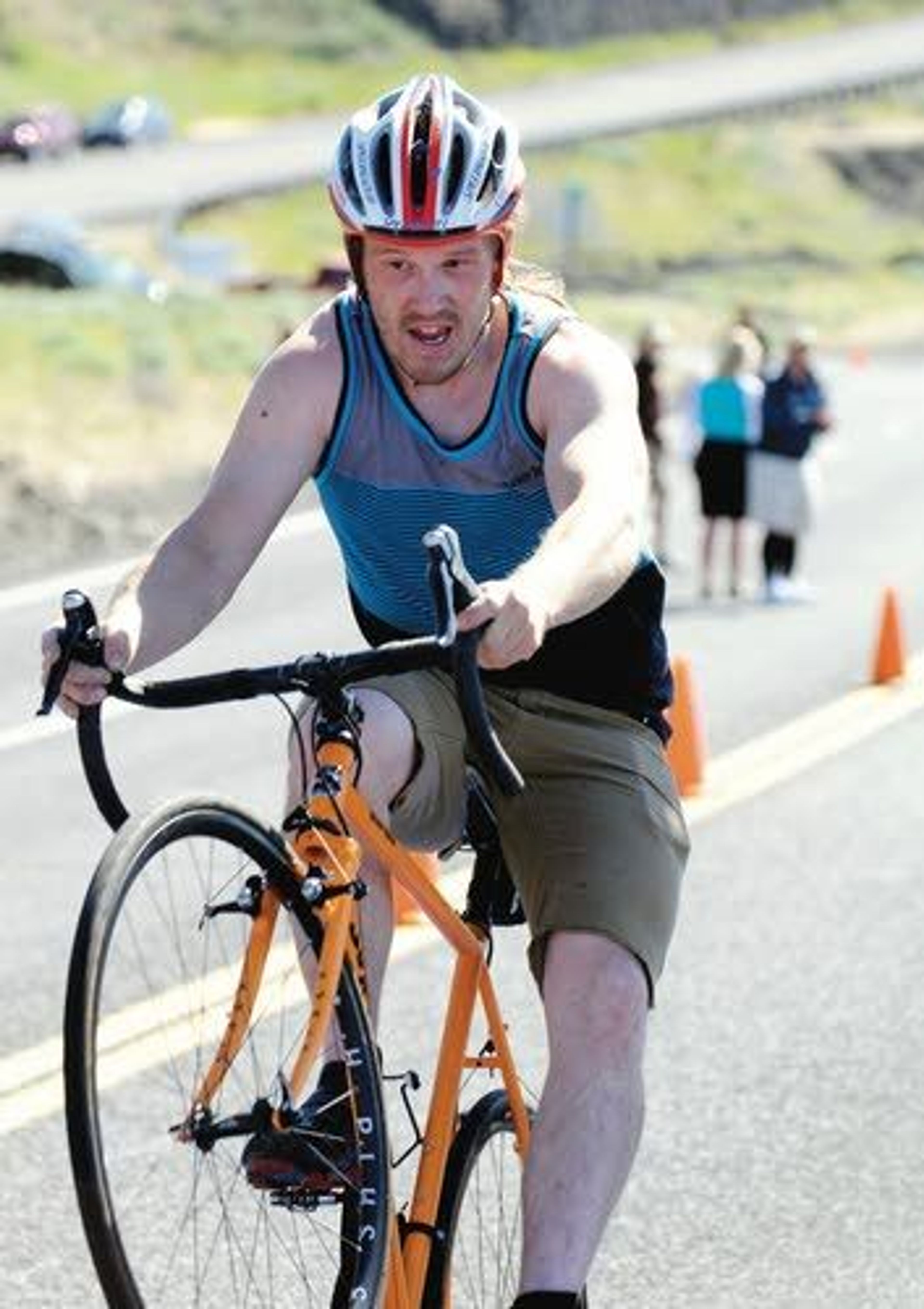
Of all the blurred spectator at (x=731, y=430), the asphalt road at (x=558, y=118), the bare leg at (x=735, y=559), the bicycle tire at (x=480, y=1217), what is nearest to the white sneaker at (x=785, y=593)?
the bare leg at (x=735, y=559)

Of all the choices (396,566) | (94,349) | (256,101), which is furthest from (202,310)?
(256,101)

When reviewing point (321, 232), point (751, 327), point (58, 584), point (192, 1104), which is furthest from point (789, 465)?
point (321, 232)

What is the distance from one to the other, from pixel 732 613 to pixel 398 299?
53.5 feet

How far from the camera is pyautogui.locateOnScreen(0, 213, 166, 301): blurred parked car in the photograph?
44969 millimetres

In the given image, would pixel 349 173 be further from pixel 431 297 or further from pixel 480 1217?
pixel 480 1217

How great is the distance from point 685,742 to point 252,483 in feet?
26.5

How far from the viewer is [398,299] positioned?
5328mm

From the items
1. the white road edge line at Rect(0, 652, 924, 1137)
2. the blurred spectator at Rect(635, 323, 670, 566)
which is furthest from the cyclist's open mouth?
the blurred spectator at Rect(635, 323, 670, 566)

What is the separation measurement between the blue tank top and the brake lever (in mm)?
646

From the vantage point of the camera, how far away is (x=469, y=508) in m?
5.42

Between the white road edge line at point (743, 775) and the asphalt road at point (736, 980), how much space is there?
19 millimetres

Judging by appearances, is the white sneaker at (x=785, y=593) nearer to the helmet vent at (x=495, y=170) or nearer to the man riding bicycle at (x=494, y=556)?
the man riding bicycle at (x=494, y=556)

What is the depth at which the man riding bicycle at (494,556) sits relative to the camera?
5.20m

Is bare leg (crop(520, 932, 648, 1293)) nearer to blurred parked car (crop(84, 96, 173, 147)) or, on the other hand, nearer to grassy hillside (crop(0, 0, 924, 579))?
grassy hillside (crop(0, 0, 924, 579))
